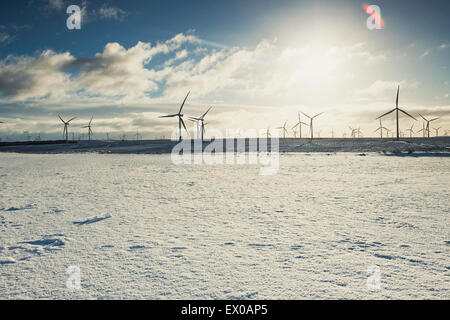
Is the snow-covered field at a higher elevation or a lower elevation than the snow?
lower

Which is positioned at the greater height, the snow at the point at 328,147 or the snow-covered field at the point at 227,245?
the snow at the point at 328,147

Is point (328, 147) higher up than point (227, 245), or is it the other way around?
point (328, 147)

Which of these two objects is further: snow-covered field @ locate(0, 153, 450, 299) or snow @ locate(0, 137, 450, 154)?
snow @ locate(0, 137, 450, 154)

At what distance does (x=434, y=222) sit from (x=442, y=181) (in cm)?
900

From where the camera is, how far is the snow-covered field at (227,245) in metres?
3.92

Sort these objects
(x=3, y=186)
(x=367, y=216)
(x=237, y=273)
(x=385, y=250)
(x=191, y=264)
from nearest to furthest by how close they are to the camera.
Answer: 1. (x=237, y=273)
2. (x=191, y=264)
3. (x=385, y=250)
4. (x=367, y=216)
5. (x=3, y=186)

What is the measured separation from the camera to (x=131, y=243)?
5793mm

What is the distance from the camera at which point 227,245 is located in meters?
5.61

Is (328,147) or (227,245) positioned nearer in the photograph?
(227,245)

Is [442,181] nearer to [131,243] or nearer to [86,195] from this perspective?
[131,243]

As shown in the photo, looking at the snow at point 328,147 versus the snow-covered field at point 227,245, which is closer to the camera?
the snow-covered field at point 227,245

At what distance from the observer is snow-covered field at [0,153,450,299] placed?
392 centimetres
